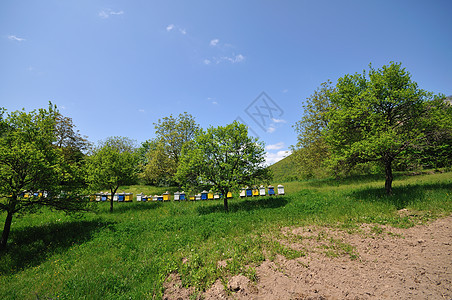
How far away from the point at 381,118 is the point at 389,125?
1408mm

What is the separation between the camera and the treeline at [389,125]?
12875 millimetres

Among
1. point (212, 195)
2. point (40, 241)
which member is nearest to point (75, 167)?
point (40, 241)

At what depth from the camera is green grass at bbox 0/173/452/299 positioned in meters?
7.71

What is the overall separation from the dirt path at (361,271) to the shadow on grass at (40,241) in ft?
31.3

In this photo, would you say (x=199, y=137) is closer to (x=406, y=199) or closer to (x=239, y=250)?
(x=239, y=250)

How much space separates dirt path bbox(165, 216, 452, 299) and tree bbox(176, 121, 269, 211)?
8034mm

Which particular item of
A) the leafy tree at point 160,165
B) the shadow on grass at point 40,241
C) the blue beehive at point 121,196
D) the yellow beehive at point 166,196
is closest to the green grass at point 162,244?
the shadow on grass at point 40,241

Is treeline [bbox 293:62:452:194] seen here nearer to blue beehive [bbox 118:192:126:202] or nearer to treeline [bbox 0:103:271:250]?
treeline [bbox 0:103:271:250]

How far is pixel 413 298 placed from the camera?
503cm

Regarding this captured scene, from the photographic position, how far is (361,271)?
644 centimetres

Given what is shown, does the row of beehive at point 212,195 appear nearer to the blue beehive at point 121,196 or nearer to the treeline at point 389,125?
the blue beehive at point 121,196

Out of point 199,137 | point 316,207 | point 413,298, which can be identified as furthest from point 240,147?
point 413,298

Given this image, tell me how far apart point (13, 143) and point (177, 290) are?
13.3 meters

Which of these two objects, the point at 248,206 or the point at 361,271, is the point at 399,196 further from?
the point at 248,206
